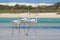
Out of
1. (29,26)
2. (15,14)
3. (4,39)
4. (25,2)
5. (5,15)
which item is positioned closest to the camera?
(4,39)

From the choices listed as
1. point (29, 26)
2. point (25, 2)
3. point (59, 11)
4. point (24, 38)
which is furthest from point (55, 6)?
point (24, 38)

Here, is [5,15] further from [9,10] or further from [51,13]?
[51,13]

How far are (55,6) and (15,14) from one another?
264 inches

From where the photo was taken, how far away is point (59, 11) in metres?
34.4

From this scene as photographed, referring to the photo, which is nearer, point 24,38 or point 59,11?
point 24,38

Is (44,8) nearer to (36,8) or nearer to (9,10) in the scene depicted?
(36,8)

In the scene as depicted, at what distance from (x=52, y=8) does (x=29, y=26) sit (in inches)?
669

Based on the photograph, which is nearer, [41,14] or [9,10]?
[9,10]

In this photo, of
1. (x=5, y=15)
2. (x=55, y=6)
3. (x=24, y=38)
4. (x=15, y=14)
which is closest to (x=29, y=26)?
(x=24, y=38)

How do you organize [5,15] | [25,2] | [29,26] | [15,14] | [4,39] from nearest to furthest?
[4,39]
[29,26]
[15,14]
[5,15]
[25,2]

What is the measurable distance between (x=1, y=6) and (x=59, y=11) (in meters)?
6.90

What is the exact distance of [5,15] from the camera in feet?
109

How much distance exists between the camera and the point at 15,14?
100 ft

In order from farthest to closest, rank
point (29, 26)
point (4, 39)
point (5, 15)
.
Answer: point (5, 15) → point (29, 26) → point (4, 39)
